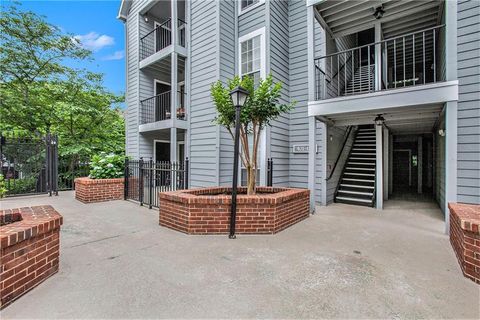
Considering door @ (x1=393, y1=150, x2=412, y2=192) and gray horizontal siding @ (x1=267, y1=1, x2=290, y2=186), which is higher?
gray horizontal siding @ (x1=267, y1=1, x2=290, y2=186)

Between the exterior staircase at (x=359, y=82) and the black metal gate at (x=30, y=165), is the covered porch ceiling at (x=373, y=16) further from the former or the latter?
the black metal gate at (x=30, y=165)

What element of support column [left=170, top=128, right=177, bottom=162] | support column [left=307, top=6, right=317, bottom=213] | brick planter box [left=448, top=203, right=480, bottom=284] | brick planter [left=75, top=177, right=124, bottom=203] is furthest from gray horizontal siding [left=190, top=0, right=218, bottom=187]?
brick planter box [left=448, top=203, right=480, bottom=284]

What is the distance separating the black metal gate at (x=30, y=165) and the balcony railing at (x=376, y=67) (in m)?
8.93

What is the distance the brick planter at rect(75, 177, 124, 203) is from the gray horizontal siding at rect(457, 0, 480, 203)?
8.83m

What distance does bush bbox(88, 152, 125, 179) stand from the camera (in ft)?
24.9

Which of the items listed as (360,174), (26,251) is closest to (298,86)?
(360,174)

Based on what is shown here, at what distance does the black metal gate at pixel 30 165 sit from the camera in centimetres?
788

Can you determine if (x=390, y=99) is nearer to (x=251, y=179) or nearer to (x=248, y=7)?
(x=251, y=179)

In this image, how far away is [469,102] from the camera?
183 inches

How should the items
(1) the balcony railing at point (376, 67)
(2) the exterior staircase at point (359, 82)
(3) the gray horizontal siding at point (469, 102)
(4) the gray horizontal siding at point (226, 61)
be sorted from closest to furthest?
(3) the gray horizontal siding at point (469, 102)
(1) the balcony railing at point (376, 67)
(4) the gray horizontal siding at point (226, 61)
(2) the exterior staircase at point (359, 82)

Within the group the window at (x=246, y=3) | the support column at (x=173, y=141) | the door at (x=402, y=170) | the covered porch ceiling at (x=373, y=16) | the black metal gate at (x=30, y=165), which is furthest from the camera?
the door at (x=402, y=170)

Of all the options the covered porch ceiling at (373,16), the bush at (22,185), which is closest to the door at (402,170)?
the covered porch ceiling at (373,16)

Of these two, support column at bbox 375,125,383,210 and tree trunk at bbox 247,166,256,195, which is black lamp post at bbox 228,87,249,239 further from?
support column at bbox 375,125,383,210

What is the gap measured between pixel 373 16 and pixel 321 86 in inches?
80.6
